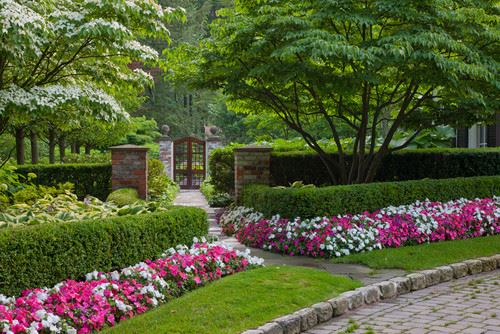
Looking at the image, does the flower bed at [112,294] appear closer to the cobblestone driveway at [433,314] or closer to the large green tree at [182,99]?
the cobblestone driveway at [433,314]

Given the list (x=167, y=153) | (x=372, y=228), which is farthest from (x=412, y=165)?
(x=167, y=153)

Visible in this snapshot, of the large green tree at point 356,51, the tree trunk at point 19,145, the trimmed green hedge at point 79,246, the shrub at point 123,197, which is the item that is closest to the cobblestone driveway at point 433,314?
the trimmed green hedge at point 79,246

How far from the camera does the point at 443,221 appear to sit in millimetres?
9133

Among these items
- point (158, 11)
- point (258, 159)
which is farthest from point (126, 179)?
point (158, 11)

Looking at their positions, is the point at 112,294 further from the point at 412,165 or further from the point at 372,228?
the point at 412,165

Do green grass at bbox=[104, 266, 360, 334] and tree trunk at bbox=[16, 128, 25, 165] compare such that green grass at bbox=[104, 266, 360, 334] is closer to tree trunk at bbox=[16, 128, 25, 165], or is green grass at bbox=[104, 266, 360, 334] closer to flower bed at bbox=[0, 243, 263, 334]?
flower bed at bbox=[0, 243, 263, 334]

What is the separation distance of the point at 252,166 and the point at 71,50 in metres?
5.38

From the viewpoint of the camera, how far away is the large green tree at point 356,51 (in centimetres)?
829

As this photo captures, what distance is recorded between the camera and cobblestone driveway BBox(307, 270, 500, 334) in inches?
197

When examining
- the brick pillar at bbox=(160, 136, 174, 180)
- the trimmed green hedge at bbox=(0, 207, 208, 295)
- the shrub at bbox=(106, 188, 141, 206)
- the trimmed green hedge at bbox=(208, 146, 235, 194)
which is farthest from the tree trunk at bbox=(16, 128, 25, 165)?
the brick pillar at bbox=(160, 136, 174, 180)

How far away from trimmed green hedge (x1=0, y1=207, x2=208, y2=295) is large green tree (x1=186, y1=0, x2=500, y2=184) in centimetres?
310

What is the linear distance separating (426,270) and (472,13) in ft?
13.7

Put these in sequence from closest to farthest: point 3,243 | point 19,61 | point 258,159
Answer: point 3,243 → point 19,61 → point 258,159

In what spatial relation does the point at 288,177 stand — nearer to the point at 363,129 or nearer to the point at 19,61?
the point at 363,129
